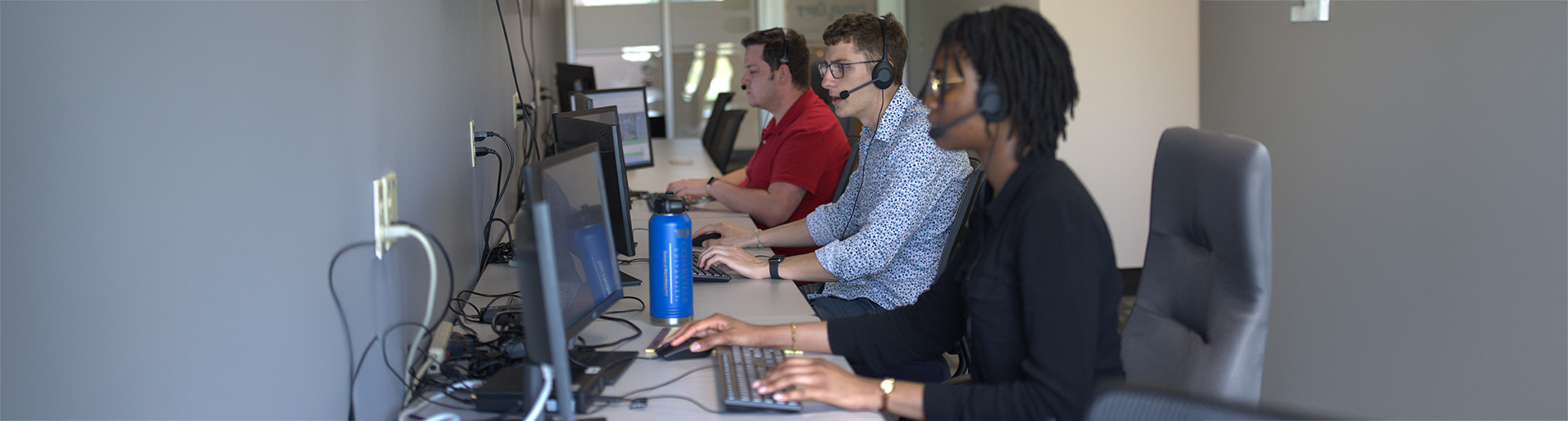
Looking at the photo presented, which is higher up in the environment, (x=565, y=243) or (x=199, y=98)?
(x=199, y=98)

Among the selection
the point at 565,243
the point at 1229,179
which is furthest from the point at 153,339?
the point at 1229,179

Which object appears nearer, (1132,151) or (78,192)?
(78,192)

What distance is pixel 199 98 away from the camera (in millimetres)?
714

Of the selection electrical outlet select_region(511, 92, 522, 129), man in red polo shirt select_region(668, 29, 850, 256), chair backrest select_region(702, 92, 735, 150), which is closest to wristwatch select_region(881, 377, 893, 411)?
man in red polo shirt select_region(668, 29, 850, 256)

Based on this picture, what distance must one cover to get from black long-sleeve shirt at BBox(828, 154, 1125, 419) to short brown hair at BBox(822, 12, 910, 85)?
95 cm

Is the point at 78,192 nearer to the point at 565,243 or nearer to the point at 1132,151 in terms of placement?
the point at 565,243

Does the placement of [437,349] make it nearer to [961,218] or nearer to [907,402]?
[907,402]

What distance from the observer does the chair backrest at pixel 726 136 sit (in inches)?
188

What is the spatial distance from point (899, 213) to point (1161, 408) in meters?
1.30

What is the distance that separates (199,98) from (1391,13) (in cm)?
256

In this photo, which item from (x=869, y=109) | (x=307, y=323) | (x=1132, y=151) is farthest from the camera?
(x=1132, y=151)

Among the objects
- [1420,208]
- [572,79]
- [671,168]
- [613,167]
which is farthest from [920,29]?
[613,167]

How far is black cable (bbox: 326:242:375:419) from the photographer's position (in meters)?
0.96

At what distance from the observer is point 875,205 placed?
2.11 m
